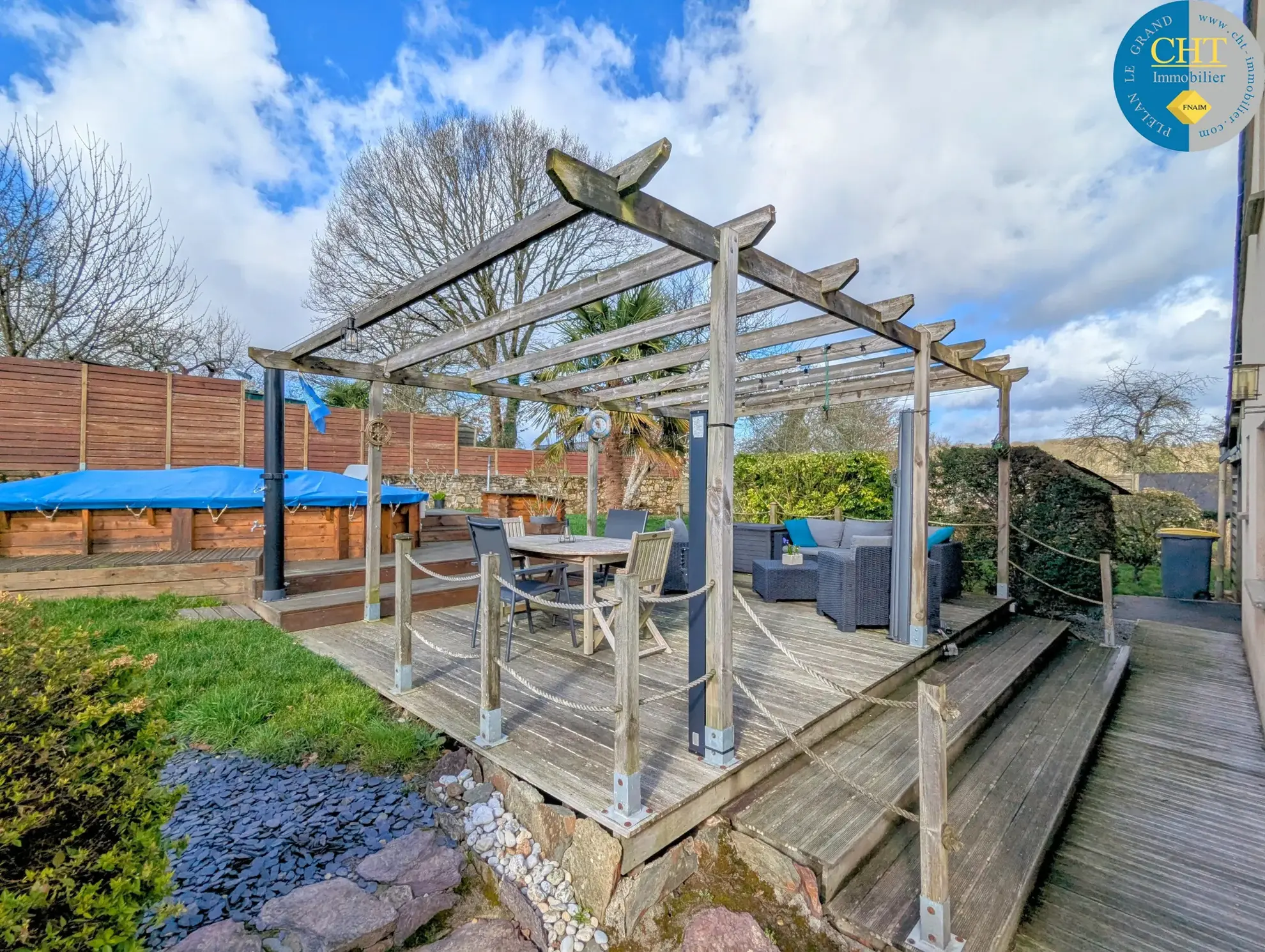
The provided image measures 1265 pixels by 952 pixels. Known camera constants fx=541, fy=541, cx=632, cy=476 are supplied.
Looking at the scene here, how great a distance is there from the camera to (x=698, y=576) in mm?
2484

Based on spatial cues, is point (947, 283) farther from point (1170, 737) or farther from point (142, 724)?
point (142, 724)

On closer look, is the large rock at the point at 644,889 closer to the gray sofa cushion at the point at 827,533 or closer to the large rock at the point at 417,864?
the large rock at the point at 417,864

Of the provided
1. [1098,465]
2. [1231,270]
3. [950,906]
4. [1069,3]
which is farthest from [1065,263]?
[950,906]

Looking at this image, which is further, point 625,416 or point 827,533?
point 625,416

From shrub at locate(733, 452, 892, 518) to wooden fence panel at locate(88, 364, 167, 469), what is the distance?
402 inches

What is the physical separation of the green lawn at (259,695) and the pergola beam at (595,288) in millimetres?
2448

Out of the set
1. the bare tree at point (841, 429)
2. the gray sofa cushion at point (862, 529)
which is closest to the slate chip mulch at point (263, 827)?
the gray sofa cushion at point (862, 529)

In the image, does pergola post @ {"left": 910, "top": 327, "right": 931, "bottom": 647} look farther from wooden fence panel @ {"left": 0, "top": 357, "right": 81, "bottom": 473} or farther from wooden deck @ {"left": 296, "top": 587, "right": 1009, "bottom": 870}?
wooden fence panel @ {"left": 0, "top": 357, "right": 81, "bottom": 473}

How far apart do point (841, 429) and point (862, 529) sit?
8.17 m

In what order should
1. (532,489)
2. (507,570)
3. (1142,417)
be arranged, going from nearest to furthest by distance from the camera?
(507,570) → (1142,417) → (532,489)

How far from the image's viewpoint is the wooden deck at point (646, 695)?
7.48ft

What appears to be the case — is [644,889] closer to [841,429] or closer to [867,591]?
[867,591]

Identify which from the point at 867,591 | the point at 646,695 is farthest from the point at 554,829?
the point at 867,591

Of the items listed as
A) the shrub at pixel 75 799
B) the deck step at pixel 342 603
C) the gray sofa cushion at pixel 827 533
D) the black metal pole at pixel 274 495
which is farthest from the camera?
the gray sofa cushion at pixel 827 533
